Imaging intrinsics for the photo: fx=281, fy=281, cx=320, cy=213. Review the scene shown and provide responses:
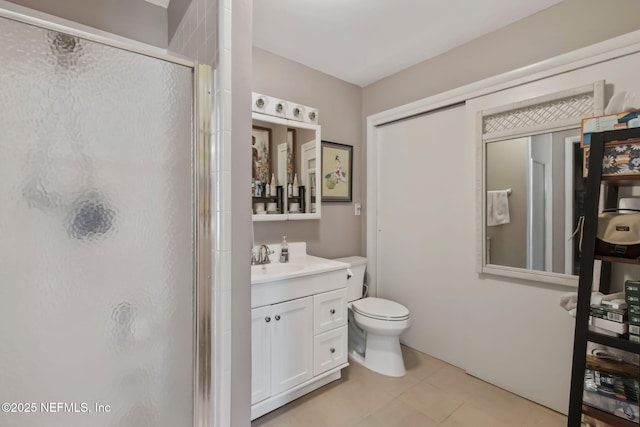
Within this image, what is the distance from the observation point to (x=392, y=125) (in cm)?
258

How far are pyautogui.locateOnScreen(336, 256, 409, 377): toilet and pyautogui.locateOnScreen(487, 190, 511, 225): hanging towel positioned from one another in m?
0.88

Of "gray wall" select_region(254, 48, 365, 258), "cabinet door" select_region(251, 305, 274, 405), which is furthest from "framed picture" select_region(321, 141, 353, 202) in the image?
"cabinet door" select_region(251, 305, 274, 405)

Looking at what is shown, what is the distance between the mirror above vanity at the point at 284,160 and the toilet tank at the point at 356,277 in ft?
1.71

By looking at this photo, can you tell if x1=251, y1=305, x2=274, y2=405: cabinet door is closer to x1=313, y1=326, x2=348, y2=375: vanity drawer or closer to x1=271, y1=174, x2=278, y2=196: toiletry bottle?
x1=313, y1=326, x2=348, y2=375: vanity drawer

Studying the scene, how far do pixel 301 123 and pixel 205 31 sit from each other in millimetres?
1144

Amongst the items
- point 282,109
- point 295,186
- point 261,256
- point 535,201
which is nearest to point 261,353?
point 261,256

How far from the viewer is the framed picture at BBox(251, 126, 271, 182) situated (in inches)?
80.4

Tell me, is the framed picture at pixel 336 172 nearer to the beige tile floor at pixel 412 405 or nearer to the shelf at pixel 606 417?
the beige tile floor at pixel 412 405

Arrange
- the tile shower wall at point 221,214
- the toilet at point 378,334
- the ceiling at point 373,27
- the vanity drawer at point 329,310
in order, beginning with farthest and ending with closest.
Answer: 1. the toilet at point 378,334
2. the vanity drawer at point 329,310
3. the ceiling at point 373,27
4. the tile shower wall at point 221,214

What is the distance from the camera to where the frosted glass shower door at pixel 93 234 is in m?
0.78

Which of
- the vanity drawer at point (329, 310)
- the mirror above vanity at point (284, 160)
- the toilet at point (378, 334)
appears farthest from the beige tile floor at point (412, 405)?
the mirror above vanity at point (284, 160)

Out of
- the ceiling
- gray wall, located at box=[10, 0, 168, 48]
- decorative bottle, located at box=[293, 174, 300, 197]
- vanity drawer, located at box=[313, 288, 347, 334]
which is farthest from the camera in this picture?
decorative bottle, located at box=[293, 174, 300, 197]

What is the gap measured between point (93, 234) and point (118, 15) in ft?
4.62

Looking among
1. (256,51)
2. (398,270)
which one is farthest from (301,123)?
(398,270)
